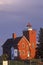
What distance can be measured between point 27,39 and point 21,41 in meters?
3.58

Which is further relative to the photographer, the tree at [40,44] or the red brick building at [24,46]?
the red brick building at [24,46]

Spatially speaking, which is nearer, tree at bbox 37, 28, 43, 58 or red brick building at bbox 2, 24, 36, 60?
tree at bbox 37, 28, 43, 58

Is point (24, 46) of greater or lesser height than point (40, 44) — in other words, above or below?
above

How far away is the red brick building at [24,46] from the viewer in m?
115

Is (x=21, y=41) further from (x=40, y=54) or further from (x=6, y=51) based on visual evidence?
(x=40, y=54)

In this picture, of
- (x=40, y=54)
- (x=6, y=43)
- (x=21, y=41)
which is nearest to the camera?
(x=40, y=54)

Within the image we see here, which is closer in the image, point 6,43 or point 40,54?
point 40,54

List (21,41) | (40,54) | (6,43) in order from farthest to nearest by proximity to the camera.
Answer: (6,43), (21,41), (40,54)

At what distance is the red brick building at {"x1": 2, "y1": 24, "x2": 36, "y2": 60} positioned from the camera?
115 m

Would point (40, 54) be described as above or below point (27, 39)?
below

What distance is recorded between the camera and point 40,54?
98.1m

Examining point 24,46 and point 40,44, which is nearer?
point 40,44

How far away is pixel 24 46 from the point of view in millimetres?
116875

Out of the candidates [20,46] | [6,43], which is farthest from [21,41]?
[6,43]
